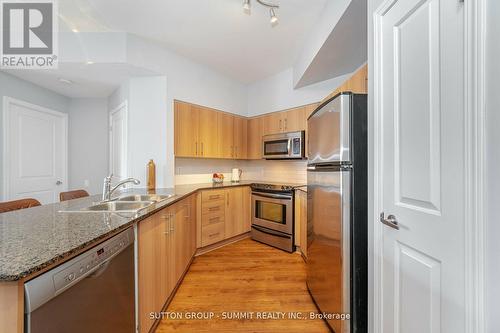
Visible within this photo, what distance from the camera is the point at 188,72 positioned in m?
3.15

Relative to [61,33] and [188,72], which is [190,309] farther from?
[61,33]

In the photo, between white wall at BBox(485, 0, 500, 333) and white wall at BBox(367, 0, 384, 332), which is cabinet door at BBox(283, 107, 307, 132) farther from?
white wall at BBox(485, 0, 500, 333)

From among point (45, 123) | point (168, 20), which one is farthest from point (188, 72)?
point (45, 123)

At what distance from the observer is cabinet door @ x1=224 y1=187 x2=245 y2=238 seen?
321 centimetres

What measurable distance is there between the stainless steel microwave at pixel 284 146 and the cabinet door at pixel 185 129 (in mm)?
1203

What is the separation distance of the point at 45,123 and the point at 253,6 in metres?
3.64

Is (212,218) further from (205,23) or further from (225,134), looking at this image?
(205,23)

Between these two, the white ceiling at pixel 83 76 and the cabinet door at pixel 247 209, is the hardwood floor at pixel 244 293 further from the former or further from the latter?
the white ceiling at pixel 83 76

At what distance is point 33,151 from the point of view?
3.23m

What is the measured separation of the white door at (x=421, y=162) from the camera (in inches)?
31.2

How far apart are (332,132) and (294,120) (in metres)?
1.92

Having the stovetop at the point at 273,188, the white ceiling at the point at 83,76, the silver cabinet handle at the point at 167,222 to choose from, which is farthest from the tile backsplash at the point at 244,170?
the silver cabinet handle at the point at 167,222

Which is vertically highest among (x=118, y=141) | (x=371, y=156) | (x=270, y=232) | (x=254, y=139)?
(x=254, y=139)

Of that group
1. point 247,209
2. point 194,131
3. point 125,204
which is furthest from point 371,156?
point 194,131
